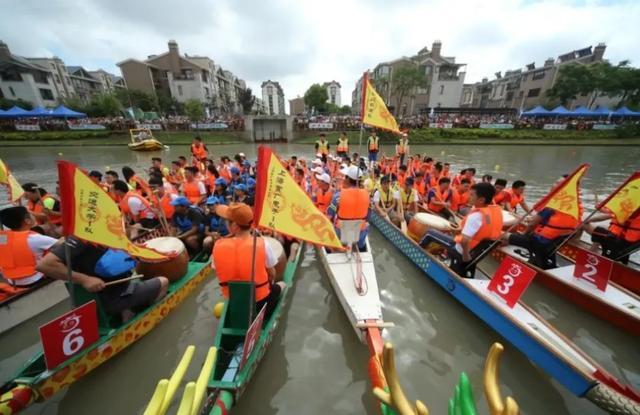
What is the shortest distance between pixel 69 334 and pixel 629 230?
28.7 ft

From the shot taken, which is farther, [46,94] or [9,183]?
[46,94]

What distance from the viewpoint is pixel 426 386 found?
10.8 feet

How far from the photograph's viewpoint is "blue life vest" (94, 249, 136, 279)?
3143 millimetres

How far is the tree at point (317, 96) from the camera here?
196 feet

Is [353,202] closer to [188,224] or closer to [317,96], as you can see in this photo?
[188,224]

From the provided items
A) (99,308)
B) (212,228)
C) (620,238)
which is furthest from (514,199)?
(99,308)

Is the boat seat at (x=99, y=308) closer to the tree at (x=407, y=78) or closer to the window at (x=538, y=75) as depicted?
the tree at (x=407, y=78)

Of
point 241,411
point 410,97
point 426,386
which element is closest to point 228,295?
point 241,411

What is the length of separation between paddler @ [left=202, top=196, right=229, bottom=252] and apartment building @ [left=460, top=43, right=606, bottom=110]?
5752cm

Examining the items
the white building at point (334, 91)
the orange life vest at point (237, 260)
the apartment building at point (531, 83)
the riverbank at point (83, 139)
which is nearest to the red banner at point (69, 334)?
the orange life vest at point (237, 260)

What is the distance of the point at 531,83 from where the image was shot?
46.5m

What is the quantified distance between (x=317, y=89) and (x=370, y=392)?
211ft

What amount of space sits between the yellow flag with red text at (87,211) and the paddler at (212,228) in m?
2.63

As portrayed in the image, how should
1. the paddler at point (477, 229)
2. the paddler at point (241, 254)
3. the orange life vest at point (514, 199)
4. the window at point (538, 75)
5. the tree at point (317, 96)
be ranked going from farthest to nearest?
1. the tree at point (317, 96)
2. the window at point (538, 75)
3. the orange life vest at point (514, 199)
4. the paddler at point (477, 229)
5. the paddler at point (241, 254)
